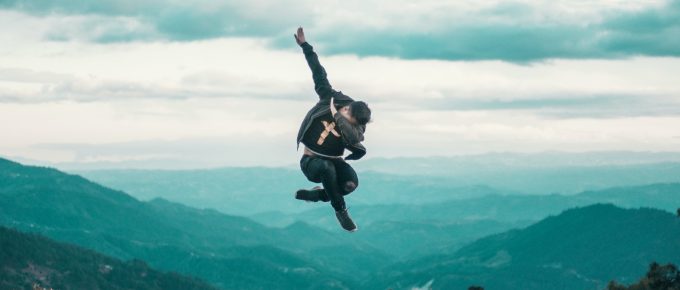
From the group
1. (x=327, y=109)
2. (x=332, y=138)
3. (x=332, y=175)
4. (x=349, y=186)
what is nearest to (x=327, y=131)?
(x=332, y=138)

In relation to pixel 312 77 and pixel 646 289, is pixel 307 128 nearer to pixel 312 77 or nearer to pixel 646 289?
pixel 312 77

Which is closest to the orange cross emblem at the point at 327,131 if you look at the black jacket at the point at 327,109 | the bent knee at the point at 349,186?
the black jacket at the point at 327,109

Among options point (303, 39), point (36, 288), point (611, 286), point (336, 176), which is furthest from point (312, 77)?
point (611, 286)

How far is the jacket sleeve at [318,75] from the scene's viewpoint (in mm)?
24234

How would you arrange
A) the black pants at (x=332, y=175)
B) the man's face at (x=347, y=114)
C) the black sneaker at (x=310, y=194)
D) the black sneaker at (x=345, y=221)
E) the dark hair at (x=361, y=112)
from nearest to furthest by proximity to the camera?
the dark hair at (x=361, y=112)
the man's face at (x=347, y=114)
the black sneaker at (x=345, y=221)
the black pants at (x=332, y=175)
the black sneaker at (x=310, y=194)

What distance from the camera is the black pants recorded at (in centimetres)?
2386

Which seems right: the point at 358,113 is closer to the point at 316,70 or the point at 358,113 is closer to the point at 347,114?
the point at 347,114

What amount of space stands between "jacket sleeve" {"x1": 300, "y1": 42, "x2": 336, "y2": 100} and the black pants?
1.64m

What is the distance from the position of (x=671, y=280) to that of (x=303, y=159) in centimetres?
9632

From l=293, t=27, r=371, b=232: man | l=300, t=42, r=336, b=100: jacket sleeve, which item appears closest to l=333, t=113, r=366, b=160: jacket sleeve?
l=293, t=27, r=371, b=232: man

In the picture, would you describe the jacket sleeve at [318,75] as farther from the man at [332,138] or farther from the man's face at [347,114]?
the man's face at [347,114]

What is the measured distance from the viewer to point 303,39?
2478 centimetres

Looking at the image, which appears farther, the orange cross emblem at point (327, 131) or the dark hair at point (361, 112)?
the orange cross emblem at point (327, 131)

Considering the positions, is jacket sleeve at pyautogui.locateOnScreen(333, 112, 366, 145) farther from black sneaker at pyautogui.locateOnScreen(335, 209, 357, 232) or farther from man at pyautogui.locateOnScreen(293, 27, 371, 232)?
black sneaker at pyautogui.locateOnScreen(335, 209, 357, 232)
